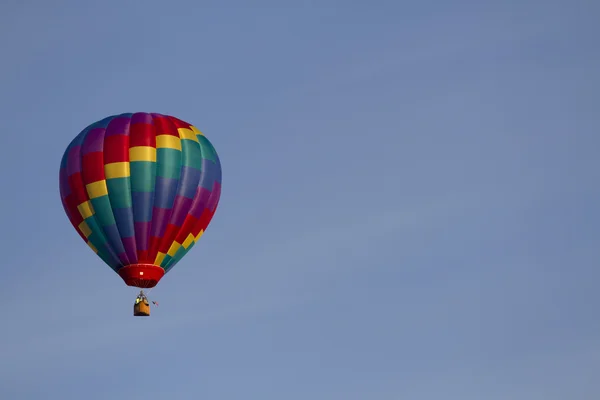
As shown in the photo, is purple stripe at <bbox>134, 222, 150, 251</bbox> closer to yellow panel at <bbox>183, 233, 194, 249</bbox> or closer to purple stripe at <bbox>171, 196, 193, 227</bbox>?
purple stripe at <bbox>171, 196, 193, 227</bbox>

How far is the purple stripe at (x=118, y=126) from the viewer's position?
73.8 meters

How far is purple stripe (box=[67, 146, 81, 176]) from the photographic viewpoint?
73.6 m

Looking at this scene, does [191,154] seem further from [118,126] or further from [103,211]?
[103,211]

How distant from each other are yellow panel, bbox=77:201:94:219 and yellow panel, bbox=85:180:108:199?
1.25 feet

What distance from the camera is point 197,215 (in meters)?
74.0

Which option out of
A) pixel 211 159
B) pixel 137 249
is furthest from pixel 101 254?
pixel 211 159

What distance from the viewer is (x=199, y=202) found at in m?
73.9

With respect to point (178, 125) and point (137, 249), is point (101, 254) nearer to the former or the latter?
point (137, 249)

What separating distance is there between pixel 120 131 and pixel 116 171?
1.91 metres

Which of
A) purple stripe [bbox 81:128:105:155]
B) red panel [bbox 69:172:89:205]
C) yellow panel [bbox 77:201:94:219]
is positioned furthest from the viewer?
purple stripe [bbox 81:128:105:155]

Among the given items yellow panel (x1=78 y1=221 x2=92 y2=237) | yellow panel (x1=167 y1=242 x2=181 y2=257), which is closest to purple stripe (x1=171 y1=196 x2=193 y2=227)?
yellow panel (x1=167 y1=242 x2=181 y2=257)

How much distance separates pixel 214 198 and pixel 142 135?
4.18 meters

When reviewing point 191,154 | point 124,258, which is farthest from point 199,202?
point 124,258

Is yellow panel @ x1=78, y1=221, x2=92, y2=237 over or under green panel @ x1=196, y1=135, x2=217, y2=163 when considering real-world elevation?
under
